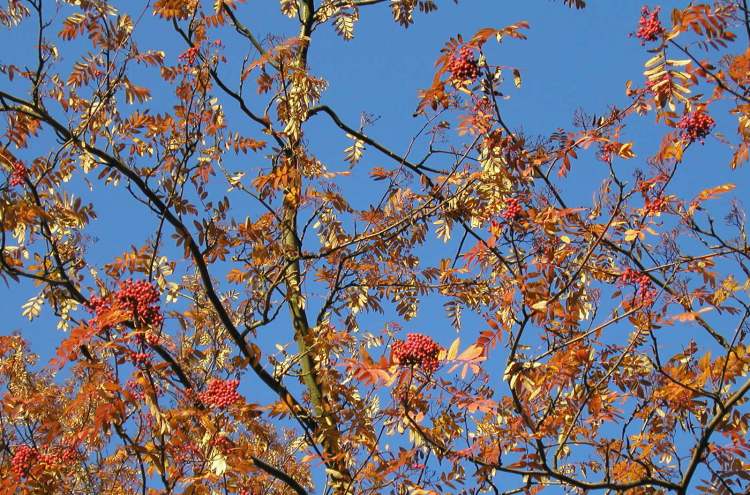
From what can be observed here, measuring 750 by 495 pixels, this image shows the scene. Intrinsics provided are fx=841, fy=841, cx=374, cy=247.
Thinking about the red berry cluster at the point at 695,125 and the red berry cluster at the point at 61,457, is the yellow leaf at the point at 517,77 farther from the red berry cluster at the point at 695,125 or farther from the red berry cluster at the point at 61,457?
the red berry cluster at the point at 61,457

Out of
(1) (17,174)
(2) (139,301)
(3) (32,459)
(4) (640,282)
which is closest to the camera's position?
(2) (139,301)

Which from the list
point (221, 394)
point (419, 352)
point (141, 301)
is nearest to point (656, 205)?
point (419, 352)

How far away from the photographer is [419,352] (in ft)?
14.0

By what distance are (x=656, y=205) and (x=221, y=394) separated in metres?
3.04

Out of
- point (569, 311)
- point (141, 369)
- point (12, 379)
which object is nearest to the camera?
point (141, 369)

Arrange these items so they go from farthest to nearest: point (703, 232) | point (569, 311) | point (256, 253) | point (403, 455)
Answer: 1. point (256, 253)
2. point (569, 311)
3. point (703, 232)
4. point (403, 455)

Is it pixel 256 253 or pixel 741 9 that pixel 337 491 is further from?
pixel 741 9

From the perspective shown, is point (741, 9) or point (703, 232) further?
point (703, 232)

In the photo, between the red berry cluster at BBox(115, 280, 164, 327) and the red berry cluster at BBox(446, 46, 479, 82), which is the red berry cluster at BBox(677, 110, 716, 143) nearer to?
the red berry cluster at BBox(446, 46, 479, 82)

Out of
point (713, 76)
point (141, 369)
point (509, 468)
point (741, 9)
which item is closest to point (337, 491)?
point (509, 468)

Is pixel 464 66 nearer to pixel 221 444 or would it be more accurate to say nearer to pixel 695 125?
pixel 695 125

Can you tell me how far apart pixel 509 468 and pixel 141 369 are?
86.2 inches

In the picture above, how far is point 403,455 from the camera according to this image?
16.6 feet

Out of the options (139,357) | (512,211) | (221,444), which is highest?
(512,211)
